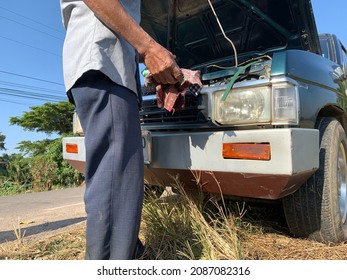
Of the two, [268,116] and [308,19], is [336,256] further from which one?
[308,19]

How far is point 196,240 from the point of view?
197 cm

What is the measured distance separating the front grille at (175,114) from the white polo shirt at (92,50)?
683 millimetres

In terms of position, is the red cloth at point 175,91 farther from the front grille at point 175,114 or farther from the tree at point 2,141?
the tree at point 2,141

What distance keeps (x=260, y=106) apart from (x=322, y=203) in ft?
2.40

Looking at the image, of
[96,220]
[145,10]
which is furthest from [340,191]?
[145,10]

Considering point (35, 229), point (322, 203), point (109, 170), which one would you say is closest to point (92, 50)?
point (109, 170)

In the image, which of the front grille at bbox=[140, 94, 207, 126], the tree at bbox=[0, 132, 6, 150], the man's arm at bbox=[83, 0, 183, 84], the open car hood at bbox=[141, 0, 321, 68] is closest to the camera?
the man's arm at bbox=[83, 0, 183, 84]

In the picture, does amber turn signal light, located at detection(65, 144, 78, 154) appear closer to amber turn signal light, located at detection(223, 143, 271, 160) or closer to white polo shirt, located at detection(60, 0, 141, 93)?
white polo shirt, located at detection(60, 0, 141, 93)

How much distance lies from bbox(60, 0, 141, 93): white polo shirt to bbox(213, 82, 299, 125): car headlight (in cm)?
68

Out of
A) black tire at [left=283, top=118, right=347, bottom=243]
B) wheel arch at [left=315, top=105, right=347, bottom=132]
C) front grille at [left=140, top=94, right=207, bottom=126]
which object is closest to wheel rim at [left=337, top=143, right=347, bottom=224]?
black tire at [left=283, top=118, right=347, bottom=243]

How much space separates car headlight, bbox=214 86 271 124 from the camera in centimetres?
183

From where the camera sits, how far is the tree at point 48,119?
21.3 metres

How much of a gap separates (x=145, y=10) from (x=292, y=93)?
196 cm

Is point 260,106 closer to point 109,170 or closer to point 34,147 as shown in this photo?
point 109,170
